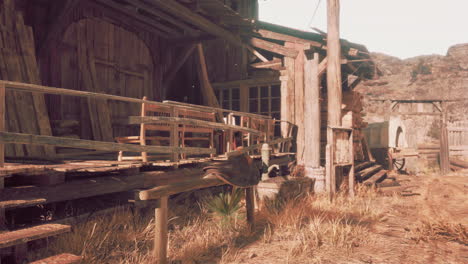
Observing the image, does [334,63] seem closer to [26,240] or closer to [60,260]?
[60,260]

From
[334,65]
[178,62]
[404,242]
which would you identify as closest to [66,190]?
[404,242]

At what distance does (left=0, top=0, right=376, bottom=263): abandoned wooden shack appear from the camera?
4035 mm

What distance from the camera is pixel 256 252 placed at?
4.70m

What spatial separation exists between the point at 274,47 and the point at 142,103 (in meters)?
6.00

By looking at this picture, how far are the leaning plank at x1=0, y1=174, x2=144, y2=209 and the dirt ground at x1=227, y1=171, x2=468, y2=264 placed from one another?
1908mm

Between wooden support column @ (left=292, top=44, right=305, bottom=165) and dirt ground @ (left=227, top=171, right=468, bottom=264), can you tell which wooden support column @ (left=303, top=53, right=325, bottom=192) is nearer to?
wooden support column @ (left=292, top=44, right=305, bottom=165)

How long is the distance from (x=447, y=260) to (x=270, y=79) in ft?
23.8

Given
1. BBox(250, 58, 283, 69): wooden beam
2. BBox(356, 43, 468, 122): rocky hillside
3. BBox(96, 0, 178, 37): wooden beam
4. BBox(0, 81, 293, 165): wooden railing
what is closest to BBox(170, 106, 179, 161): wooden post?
BBox(0, 81, 293, 165): wooden railing

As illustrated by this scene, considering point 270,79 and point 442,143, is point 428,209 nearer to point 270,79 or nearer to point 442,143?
point 270,79

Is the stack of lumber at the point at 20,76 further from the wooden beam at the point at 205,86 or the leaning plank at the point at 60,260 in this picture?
the wooden beam at the point at 205,86

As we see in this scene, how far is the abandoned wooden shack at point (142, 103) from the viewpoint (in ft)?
13.2

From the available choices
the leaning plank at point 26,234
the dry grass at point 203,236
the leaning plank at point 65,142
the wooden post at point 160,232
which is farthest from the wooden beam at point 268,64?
the leaning plank at point 26,234

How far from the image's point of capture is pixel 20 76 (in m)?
5.87

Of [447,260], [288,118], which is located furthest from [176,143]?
[288,118]
